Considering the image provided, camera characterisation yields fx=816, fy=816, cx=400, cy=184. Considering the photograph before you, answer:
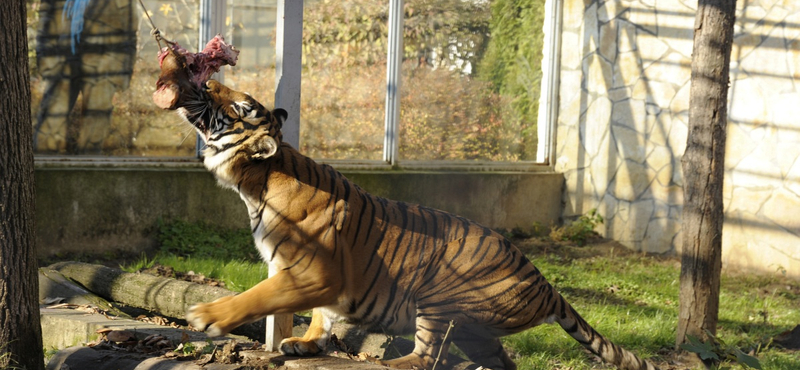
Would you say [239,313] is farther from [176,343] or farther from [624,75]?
[624,75]

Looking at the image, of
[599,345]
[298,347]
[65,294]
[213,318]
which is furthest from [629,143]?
[213,318]

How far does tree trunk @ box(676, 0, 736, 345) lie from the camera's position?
5152mm

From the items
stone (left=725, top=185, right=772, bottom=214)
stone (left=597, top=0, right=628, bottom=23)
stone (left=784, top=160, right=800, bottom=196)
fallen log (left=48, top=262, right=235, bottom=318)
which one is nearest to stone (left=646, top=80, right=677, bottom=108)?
stone (left=597, top=0, right=628, bottom=23)

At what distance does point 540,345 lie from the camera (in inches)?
203

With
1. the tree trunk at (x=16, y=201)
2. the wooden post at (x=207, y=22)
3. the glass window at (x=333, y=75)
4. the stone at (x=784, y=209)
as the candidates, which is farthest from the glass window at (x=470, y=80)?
the tree trunk at (x=16, y=201)

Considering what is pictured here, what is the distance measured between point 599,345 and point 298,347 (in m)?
1.46

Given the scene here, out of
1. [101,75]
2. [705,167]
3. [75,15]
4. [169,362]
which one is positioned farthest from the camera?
[101,75]

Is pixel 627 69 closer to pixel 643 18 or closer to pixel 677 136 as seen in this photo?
pixel 643 18

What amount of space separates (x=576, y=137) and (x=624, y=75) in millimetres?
1105

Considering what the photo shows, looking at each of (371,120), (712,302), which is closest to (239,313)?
(712,302)

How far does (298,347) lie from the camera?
12.8 feet

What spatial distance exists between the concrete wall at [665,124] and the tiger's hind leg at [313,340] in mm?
5925

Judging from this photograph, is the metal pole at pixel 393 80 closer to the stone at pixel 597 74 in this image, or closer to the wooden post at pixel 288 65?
the stone at pixel 597 74

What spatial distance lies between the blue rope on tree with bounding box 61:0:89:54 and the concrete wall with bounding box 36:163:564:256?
1239 millimetres
